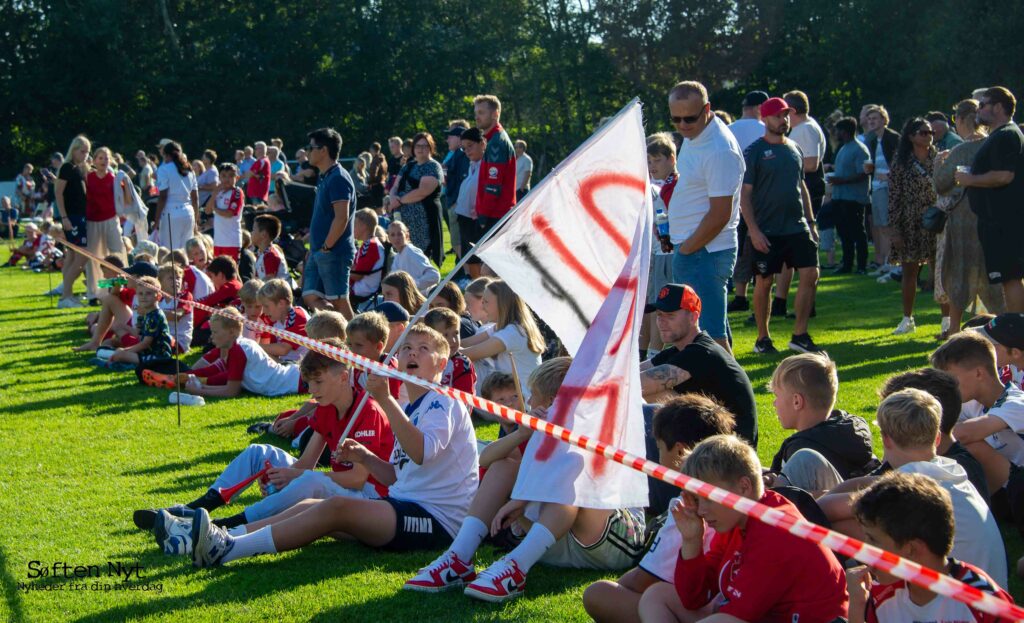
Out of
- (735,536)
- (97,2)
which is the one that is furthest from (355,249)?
(97,2)

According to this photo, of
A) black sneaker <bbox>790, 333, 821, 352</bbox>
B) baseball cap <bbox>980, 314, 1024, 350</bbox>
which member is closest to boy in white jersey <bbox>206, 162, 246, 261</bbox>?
black sneaker <bbox>790, 333, 821, 352</bbox>

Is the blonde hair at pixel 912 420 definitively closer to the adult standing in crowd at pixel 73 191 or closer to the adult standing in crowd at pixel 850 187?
the adult standing in crowd at pixel 850 187

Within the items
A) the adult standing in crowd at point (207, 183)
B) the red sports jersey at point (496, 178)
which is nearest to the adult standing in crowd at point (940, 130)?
the red sports jersey at point (496, 178)

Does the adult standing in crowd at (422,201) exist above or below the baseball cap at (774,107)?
below

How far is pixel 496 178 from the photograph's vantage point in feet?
41.2


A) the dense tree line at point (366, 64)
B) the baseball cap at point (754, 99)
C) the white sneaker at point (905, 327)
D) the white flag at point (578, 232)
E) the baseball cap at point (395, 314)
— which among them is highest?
the dense tree line at point (366, 64)

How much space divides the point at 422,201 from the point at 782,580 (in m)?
12.0

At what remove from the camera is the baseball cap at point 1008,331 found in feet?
19.6

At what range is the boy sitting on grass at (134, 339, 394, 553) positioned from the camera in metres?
5.80

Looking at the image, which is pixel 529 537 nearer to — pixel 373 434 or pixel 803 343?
pixel 373 434

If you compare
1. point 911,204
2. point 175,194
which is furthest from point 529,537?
point 175,194

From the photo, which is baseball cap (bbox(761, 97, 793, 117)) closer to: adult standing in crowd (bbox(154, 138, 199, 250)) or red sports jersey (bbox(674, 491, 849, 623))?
red sports jersey (bbox(674, 491, 849, 623))

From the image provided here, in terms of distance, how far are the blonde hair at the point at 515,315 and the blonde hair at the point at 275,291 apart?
3.12m

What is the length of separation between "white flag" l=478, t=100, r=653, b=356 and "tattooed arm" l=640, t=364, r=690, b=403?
46.6 inches
